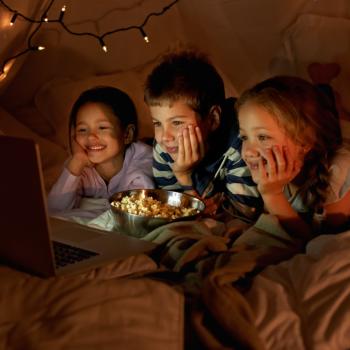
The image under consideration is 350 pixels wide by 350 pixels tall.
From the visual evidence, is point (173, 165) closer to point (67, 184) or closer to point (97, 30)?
point (67, 184)

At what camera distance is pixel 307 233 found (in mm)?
1296

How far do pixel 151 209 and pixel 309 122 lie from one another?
43cm

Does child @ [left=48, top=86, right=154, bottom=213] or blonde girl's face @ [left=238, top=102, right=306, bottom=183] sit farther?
child @ [left=48, top=86, right=154, bottom=213]

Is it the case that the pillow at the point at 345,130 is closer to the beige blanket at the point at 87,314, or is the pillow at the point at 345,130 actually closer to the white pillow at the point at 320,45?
the white pillow at the point at 320,45

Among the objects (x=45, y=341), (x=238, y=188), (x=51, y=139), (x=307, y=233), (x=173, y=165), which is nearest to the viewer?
(x=45, y=341)

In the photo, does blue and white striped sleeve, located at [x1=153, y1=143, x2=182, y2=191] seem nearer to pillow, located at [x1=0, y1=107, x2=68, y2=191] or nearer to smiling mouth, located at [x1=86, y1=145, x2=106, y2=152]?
smiling mouth, located at [x1=86, y1=145, x2=106, y2=152]

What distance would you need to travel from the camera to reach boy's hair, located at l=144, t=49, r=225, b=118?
151 cm

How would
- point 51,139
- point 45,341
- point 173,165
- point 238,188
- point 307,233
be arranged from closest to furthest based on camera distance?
point 45,341 < point 307,233 < point 238,188 < point 173,165 < point 51,139

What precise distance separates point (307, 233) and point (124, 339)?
2.07 ft

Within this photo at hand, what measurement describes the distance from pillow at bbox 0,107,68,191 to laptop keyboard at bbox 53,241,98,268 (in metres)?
0.62

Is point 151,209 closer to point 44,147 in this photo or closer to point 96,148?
point 96,148

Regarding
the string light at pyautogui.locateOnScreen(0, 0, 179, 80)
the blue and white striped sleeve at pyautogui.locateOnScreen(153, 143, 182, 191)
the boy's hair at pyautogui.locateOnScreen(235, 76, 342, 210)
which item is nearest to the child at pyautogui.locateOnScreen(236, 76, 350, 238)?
the boy's hair at pyautogui.locateOnScreen(235, 76, 342, 210)

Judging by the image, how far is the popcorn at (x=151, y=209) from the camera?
144cm

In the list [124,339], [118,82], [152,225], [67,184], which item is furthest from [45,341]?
[118,82]
